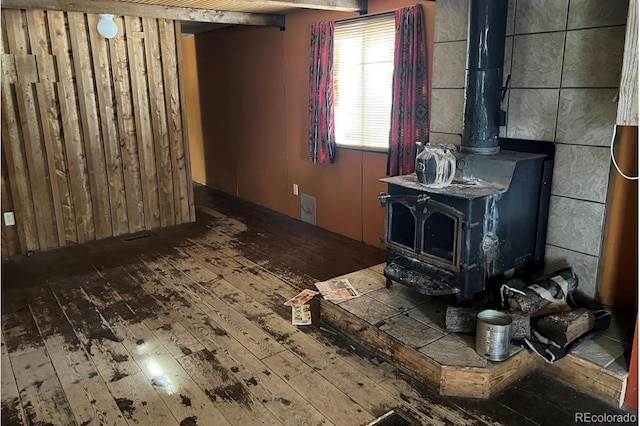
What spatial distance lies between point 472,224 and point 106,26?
354cm

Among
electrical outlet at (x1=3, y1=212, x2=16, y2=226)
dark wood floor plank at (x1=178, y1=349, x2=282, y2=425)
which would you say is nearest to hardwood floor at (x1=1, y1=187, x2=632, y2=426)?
dark wood floor plank at (x1=178, y1=349, x2=282, y2=425)

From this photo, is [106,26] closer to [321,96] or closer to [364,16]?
[321,96]

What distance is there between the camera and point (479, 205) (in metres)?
2.40

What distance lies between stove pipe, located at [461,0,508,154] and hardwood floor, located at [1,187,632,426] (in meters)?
1.27

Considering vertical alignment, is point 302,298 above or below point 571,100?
below

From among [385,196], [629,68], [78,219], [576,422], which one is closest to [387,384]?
[576,422]

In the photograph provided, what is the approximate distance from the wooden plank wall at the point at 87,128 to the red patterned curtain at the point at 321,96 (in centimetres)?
135

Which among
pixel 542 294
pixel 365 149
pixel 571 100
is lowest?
pixel 542 294

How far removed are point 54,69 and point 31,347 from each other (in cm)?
253

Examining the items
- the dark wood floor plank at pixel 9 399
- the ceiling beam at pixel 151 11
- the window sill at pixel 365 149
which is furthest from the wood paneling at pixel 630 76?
the ceiling beam at pixel 151 11

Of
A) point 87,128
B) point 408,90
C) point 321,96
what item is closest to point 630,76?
point 408,90

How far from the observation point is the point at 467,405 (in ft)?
7.07

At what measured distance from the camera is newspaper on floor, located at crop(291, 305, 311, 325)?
2.91 metres

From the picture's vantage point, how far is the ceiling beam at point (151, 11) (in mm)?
3740
